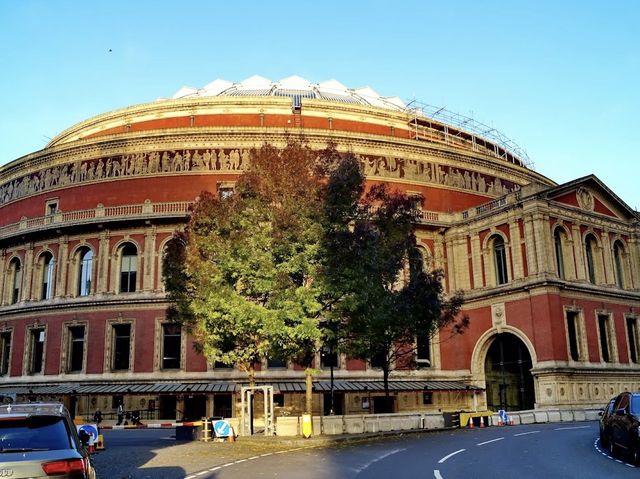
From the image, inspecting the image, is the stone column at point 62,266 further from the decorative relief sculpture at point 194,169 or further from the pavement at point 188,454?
the pavement at point 188,454

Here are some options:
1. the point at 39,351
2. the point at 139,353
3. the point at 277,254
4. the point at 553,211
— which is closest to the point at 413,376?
the point at 553,211

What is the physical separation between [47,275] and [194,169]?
1230 cm

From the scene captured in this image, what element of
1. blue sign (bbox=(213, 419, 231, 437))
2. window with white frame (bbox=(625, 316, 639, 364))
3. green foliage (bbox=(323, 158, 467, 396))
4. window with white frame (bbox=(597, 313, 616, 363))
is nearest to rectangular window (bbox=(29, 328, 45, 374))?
blue sign (bbox=(213, 419, 231, 437))

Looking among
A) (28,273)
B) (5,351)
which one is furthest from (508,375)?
(5,351)

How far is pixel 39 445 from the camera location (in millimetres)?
8359

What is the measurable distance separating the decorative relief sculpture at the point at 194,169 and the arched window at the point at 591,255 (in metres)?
2.21

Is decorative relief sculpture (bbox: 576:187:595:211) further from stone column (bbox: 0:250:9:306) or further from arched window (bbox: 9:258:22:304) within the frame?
stone column (bbox: 0:250:9:306)

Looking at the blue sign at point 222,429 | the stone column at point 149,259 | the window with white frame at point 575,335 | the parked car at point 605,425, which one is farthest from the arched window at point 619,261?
the blue sign at point 222,429

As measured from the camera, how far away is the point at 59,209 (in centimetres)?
4388

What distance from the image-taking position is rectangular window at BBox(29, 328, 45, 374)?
4162 cm

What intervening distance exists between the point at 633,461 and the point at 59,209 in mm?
38402

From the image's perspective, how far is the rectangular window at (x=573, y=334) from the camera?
38.6 m

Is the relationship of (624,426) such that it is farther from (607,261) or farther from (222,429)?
(607,261)

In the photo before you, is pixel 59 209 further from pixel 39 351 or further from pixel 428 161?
pixel 428 161
